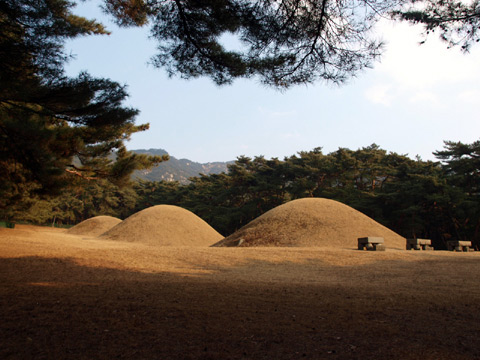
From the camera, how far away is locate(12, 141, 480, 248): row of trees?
73.3 feet

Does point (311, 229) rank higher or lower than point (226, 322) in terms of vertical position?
higher

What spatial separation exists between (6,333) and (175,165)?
201m

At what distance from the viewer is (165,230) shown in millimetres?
20734

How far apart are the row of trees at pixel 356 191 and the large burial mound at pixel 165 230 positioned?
4.64 metres

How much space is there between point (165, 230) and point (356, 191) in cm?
1700

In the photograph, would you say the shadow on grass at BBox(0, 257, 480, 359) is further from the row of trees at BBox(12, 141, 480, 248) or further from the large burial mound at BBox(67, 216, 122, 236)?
the large burial mound at BBox(67, 216, 122, 236)

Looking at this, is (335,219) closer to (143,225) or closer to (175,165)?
(143,225)

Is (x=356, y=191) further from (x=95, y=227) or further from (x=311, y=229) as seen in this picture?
(x=95, y=227)

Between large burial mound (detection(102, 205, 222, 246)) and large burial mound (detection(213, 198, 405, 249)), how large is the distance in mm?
4468

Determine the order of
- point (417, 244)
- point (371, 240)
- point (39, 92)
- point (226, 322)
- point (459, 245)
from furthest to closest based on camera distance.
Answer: point (459, 245), point (417, 244), point (371, 240), point (39, 92), point (226, 322)

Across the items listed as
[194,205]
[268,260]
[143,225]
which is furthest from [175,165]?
[268,260]

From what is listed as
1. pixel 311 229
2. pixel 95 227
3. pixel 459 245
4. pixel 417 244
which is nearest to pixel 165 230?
pixel 311 229

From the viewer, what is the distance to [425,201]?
2308cm

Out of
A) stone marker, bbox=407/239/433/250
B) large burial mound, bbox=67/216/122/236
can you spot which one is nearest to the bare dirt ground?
stone marker, bbox=407/239/433/250
